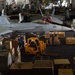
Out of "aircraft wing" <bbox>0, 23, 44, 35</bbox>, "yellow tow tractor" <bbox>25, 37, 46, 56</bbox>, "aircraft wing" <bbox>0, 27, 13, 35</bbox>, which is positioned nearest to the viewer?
"yellow tow tractor" <bbox>25, 37, 46, 56</bbox>

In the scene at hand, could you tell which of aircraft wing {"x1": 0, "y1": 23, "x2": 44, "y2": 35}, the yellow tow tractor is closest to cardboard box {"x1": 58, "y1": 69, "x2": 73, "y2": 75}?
the yellow tow tractor

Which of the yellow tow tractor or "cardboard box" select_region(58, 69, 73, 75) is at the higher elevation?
"cardboard box" select_region(58, 69, 73, 75)

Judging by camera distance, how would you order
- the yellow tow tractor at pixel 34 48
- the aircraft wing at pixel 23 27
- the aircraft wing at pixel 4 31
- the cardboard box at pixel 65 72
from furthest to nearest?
the aircraft wing at pixel 23 27, the aircraft wing at pixel 4 31, the yellow tow tractor at pixel 34 48, the cardboard box at pixel 65 72

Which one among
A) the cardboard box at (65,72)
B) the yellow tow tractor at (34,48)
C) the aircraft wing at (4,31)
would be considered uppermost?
the cardboard box at (65,72)

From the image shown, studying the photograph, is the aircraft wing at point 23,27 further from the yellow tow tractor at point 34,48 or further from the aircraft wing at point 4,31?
the yellow tow tractor at point 34,48

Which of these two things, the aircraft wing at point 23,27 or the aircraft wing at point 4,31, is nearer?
the aircraft wing at point 4,31

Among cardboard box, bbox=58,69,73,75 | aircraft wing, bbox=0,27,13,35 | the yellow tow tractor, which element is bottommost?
the yellow tow tractor

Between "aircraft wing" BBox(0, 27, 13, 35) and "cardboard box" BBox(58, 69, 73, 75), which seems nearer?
"cardboard box" BBox(58, 69, 73, 75)

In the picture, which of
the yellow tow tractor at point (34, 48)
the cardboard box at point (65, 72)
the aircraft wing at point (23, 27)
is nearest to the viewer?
the cardboard box at point (65, 72)

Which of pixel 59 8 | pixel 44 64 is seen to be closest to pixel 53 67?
pixel 44 64

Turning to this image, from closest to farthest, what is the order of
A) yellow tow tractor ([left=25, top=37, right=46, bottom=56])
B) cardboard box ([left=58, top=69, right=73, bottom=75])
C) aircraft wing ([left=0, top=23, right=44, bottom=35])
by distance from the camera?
cardboard box ([left=58, top=69, right=73, bottom=75])
yellow tow tractor ([left=25, top=37, right=46, bottom=56])
aircraft wing ([left=0, top=23, right=44, bottom=35])

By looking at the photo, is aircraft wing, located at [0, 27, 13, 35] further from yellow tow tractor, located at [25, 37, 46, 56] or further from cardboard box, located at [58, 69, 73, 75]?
cardboard box, located at [58, 69, 73, 75]

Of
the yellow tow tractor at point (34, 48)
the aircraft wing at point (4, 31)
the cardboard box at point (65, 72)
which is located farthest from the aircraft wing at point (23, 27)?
the cardboard box at point (65, 72)

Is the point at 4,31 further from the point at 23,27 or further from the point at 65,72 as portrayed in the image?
the point at 65,72
